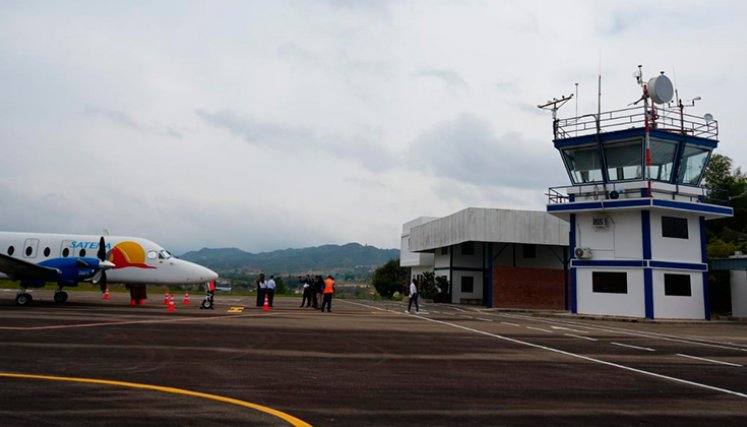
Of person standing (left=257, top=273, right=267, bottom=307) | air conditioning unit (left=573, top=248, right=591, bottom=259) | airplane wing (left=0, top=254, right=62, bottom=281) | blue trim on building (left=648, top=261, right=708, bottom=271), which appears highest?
air conditioning unit (left=573, top=248, right=591, bottom=259)

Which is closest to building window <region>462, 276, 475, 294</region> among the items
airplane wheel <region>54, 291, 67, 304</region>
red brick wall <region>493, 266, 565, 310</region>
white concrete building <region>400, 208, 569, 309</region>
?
white concrete building <region>400, 208, 569, 309</region>

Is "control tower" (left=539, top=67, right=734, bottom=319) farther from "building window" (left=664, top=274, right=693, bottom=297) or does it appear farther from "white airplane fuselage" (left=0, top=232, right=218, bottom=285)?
"white airplane fuselage" (left=0, top=232, right=218, bottom=285)

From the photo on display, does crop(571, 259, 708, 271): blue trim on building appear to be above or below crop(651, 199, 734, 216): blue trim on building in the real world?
below

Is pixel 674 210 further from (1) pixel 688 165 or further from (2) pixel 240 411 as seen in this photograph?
(2) pixel 240 411

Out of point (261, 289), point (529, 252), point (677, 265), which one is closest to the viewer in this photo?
point (261, 289)

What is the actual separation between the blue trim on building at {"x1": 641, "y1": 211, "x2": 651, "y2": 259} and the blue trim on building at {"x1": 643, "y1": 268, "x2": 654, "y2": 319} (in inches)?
37.0

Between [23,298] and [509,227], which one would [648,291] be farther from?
[23,298]

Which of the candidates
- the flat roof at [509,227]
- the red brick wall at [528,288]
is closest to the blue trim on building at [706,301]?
the flat roof at [509,227]

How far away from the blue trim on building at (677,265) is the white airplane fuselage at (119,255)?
23.5 m

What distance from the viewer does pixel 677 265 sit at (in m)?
31.0

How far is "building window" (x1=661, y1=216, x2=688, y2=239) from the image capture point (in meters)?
31.2

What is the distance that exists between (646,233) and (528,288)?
13.9 m

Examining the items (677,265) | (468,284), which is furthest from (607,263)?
(468,284)

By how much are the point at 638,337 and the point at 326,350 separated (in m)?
12.2
